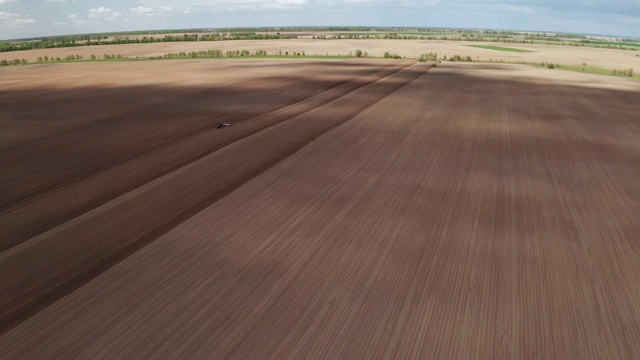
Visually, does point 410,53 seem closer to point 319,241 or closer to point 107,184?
point 107,184

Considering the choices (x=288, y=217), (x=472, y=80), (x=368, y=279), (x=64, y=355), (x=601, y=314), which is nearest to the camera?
(x=64, y=355)

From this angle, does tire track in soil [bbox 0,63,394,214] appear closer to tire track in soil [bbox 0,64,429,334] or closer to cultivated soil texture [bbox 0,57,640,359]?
cultivated soil texture [bbox 0,57,640,359]

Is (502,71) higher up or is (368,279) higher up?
(502,71)

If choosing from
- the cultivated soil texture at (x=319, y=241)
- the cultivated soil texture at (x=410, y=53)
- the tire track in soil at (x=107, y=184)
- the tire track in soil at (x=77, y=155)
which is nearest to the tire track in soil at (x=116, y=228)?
the cultivated soil texture at (x=319, y=241)

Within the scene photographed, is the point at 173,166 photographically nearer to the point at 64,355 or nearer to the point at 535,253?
the point at 64,355

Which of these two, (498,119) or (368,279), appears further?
(498,119)

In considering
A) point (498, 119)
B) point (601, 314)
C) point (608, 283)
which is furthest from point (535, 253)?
point (498, 119)

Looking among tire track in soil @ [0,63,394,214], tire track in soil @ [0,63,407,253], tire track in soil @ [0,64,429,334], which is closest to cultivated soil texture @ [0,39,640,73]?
tire track in soil @ [0,63,394,214]
